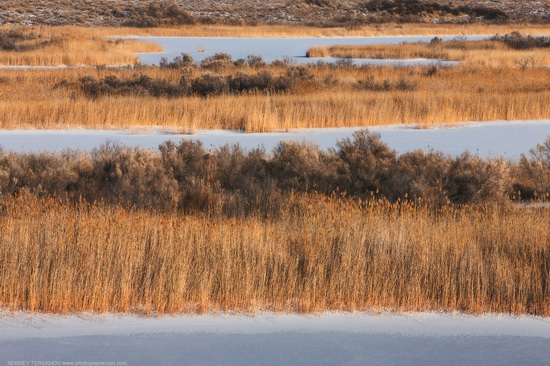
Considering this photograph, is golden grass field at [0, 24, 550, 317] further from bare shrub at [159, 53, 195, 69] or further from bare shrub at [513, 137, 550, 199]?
bare shrub at [159, 53, 195, 69]

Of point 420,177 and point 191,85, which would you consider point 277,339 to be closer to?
point 420,177

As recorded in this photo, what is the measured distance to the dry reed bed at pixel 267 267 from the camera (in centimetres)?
652

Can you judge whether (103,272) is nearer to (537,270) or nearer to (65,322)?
(65,322)

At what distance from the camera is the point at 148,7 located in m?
64.0

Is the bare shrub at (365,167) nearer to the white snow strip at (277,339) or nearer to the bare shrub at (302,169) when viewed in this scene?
the bare shrub at (302,169)

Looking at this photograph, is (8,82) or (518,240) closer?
(518,240)

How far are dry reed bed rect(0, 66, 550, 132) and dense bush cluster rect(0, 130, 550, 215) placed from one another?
4.32m

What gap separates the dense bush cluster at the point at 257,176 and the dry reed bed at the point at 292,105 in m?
4.32

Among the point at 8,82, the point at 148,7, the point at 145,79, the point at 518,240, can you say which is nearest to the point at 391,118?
the point at 145,79

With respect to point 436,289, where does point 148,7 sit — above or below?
above

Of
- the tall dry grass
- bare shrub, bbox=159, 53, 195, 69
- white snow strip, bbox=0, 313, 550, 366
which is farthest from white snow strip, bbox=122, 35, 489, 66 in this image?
white snow strip, bbox=0, 313, 550, 366

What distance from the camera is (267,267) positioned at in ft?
22.6

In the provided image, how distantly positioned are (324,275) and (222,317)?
107 cm

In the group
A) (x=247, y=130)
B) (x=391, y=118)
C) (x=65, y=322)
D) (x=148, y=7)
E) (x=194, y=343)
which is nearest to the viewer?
(x=194, y=343)
